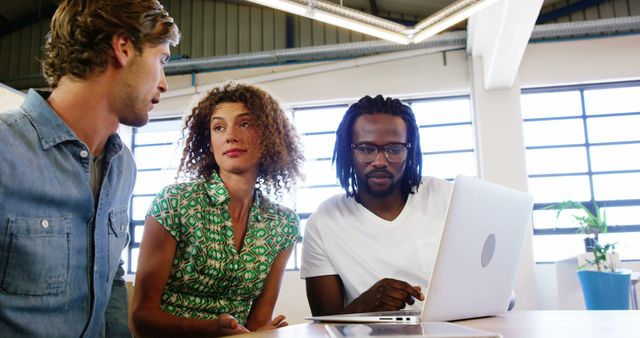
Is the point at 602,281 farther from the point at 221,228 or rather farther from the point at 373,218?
the point at 221,228

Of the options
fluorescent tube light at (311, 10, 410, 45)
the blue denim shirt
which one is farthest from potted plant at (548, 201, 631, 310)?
the blue denim shirt

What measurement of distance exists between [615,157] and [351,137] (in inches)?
188

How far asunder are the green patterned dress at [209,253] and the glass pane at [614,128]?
5105 mm

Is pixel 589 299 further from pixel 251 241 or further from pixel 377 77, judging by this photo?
pixel 251 241

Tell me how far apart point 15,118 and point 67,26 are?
306 millimetres

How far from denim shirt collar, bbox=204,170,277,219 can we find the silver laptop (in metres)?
0.66

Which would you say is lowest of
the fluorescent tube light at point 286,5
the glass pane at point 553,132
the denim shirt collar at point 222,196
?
the denim shirt collar at point 222,196

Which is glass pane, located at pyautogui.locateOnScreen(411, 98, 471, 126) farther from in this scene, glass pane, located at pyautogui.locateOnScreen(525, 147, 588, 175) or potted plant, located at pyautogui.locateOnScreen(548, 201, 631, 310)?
potted plant, located at pyautogui.locateOnScreen(548, 201, 631, 310)

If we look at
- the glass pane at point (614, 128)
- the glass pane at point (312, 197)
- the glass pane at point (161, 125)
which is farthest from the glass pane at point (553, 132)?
the glass pane at point (161, 125)

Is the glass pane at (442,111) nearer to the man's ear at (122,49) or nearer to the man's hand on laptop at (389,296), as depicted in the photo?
the man's hand on laptop at (389,296)

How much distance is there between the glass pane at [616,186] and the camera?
226 inches

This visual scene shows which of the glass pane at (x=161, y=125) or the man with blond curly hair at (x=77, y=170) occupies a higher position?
the glass pane at (x=161, y=125)

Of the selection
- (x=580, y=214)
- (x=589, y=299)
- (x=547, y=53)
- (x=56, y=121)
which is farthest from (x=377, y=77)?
(x=56, y=121)

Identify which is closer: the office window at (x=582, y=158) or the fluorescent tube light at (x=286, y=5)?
the fluorescent tube light at (x=286, y=5)
